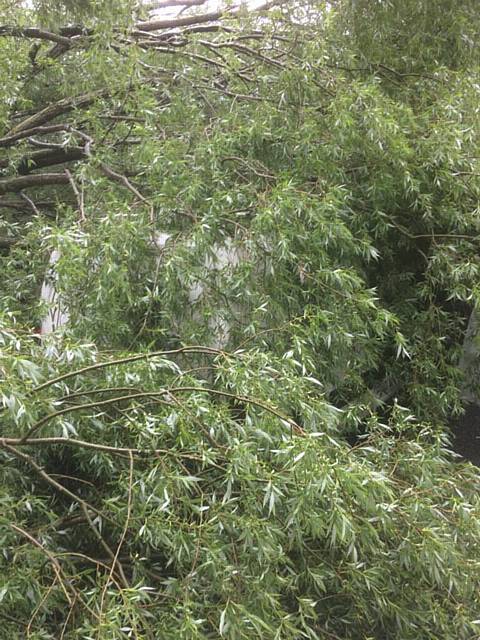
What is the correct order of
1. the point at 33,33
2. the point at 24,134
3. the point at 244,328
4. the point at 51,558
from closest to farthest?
the point at 51,558 < the point at 244,328 < the point at 33,33 < the point at 24,134

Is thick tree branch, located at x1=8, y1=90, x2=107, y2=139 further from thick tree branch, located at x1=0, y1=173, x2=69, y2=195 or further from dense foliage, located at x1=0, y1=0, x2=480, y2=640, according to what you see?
thick tree branch, located at x1=0, y1=173, x2=69, y2=195

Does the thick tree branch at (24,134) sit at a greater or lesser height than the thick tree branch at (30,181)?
greater

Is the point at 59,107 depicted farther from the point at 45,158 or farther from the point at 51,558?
the point at 51,558

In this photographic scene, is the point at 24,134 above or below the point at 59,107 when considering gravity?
below

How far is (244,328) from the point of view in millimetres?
2791

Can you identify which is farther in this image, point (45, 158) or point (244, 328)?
point (45, 158)

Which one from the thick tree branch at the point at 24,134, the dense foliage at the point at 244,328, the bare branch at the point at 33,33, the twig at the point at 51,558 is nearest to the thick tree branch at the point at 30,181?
the dense foliage at the point at 244,328

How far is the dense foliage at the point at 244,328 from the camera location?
1784 mm

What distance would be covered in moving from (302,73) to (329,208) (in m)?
0.97

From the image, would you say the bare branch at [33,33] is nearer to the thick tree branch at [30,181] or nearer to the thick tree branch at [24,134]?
the thick tree branch at [24,134]

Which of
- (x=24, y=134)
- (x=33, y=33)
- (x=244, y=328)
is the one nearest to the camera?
(x=244, y=328)

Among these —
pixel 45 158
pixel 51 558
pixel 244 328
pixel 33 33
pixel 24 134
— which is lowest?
pixel 45 158

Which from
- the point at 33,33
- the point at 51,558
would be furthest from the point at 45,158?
the point at 51,558

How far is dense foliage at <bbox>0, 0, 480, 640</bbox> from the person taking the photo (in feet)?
5.85
